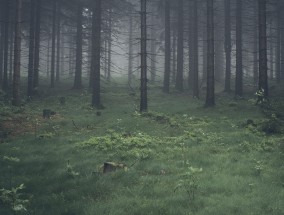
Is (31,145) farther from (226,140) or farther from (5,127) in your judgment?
(226,140)

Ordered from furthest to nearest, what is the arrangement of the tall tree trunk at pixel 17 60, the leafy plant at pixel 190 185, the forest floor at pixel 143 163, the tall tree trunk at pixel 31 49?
1. the tall tree trunk at pixel 31 49
2. the tall tree trunk at pixel 17 60
3. the leafy plant at pixel 190 185
4. the forest floor at pixel 143 163

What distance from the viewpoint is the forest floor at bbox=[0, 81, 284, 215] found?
900 cm

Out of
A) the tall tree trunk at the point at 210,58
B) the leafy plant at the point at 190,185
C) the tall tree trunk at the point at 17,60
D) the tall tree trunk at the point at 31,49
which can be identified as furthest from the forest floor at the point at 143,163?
the tall tree trunk at the point at 31,49

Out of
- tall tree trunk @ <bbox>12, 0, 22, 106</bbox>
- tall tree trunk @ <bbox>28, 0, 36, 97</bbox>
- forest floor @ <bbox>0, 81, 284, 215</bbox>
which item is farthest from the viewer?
tall tree trunk @ <bbox>28, 0, 36, 97</bbox>

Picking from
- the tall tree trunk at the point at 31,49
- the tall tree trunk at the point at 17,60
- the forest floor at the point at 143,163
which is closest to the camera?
the forest floor at the point at 143,163

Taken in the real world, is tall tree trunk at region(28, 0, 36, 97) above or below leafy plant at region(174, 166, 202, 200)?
above

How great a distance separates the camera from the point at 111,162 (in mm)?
11945

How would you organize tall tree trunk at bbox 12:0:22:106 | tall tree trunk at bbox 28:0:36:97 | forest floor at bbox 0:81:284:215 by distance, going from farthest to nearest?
tall tree trunk at bbox 28:0:36:97 → tall tree trunk at bbox 12:0:22:106 → forest floor at bbox 0:81:284:215

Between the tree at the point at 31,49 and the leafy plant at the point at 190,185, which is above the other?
the tree at the point at 31,49

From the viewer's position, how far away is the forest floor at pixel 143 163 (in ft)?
29.5

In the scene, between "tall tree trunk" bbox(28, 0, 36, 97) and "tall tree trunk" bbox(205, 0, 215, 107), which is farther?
"tall tree trunk" bbox(28, 0, 36, 97)

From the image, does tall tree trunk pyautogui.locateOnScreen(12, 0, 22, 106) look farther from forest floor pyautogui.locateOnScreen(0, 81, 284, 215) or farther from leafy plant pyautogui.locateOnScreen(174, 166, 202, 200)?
leafy plant pyautogui.locateOnScreen(174, 166, 202, 200)

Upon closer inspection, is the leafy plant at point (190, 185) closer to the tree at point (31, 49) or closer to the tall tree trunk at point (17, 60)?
the tall tree trunk at point (17, 60)

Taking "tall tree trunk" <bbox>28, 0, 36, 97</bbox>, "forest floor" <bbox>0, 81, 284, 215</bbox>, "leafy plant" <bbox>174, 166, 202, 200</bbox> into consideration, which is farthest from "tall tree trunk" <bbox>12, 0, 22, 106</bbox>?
"leafy plant" <bbox>174, 166, 202, 200</bbox>
